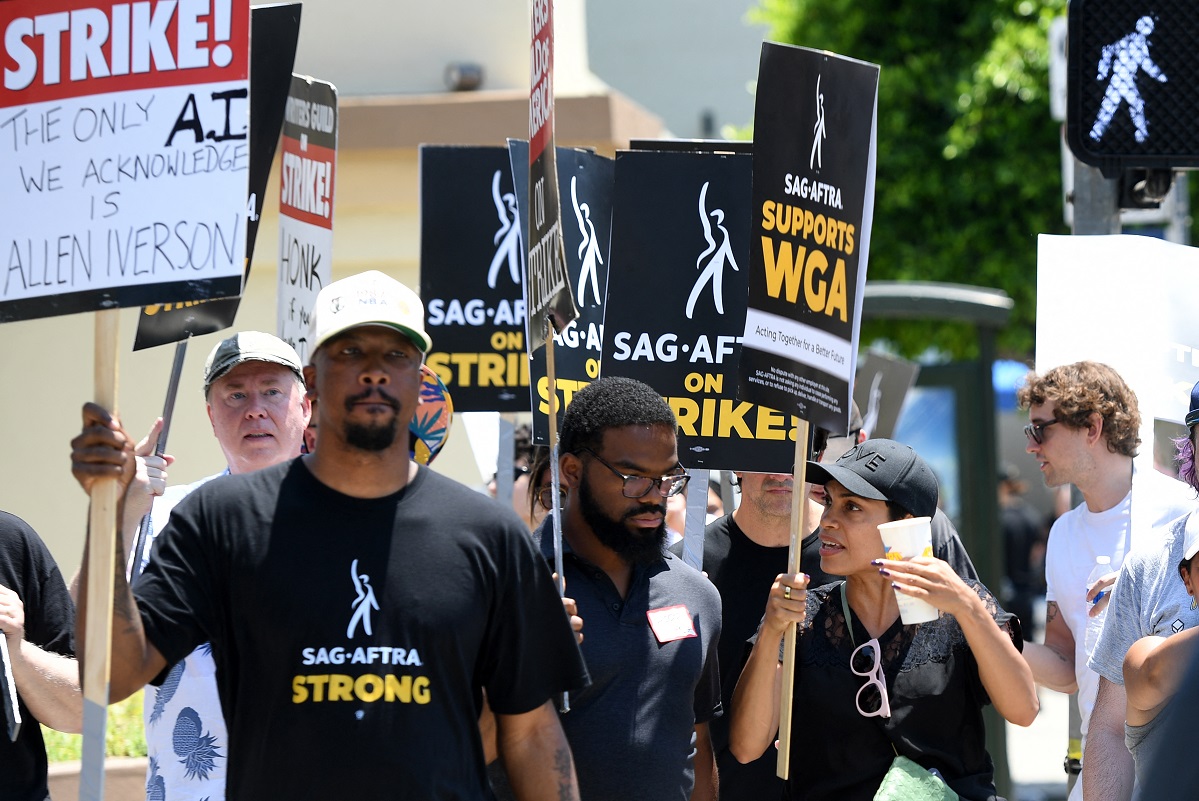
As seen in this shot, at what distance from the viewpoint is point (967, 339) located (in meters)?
17.5

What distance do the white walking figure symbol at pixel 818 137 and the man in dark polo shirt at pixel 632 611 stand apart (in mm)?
763

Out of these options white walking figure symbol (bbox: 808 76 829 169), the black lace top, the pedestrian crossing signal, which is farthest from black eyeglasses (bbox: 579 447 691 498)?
the pedestrian crossing signal

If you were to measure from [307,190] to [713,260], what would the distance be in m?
1.38

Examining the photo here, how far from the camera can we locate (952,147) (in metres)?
16.6

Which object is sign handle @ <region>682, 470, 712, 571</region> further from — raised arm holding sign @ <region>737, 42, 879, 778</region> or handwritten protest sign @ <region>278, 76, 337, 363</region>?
handwritten protest sign @ <region>278, 76, 337, 363</region>

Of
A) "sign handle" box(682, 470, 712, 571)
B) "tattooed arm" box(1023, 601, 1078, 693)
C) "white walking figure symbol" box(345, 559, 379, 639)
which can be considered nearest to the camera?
"white walking figure symbol" box(345, 559, 379, 639)

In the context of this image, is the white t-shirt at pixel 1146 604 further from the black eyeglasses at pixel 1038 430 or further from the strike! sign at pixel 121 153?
the strike! sign at pixel 121 153

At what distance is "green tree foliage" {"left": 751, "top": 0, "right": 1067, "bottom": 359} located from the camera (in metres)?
16.5

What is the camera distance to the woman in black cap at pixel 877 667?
412cm

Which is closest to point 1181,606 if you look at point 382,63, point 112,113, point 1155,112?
point 1155,112

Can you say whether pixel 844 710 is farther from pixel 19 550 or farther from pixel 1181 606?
pixel 19 550

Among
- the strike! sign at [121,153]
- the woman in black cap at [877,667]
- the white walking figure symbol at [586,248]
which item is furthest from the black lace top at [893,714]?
the strike! sign at [121,153]

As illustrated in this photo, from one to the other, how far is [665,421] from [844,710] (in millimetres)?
892

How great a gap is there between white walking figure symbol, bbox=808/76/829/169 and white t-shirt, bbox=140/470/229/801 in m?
1.79
